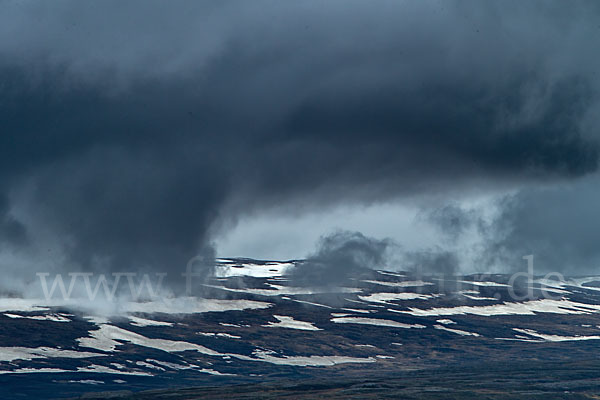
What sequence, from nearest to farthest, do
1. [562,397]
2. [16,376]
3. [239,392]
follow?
[562,397], [239,392], [16,376]

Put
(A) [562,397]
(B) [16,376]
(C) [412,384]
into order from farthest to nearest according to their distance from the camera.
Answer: (B) [16,376]
(C) [412,384]
(A) [562,397]

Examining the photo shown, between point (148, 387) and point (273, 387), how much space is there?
1173 inches

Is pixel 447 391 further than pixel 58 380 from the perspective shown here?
No

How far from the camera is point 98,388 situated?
188 m

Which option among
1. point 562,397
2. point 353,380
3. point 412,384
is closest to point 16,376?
point 353,380

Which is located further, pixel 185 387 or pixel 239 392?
pixel 185 387

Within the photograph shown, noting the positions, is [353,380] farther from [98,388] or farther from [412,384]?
[98,388]

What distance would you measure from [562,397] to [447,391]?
22123 millimetres

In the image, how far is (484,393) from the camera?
548 feet

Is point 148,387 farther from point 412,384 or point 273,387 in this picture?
point 412,384

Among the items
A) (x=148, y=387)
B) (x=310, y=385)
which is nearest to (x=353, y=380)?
(x=310, y=385)

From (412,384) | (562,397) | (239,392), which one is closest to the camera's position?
(562,397)

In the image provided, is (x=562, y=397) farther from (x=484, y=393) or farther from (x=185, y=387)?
(x=185, y=387)

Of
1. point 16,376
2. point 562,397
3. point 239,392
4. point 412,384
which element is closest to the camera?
point 562,397
